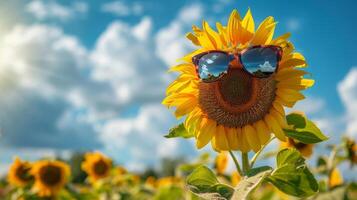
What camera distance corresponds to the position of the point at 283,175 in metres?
2.58

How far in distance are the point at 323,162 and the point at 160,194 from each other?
5.40 feet

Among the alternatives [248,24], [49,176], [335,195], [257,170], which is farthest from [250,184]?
[49,176]

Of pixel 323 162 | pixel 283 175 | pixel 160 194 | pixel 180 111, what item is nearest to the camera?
pixel 283 175

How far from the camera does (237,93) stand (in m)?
2.96

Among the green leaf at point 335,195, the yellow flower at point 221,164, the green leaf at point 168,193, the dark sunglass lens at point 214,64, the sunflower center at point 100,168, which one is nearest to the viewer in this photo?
the dark sunglass lens at point 214,64

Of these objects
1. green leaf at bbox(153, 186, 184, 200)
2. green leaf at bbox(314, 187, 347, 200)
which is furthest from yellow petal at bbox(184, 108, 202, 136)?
green leaf at bbox(153, 186, 184, 200)

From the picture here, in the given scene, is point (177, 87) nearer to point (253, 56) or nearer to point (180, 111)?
point (180, 111)

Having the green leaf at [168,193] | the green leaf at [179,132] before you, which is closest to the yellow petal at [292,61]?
the green leaf at [179,132]

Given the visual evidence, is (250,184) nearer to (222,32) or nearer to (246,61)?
(246,61)

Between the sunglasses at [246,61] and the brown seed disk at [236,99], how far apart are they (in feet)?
0.60

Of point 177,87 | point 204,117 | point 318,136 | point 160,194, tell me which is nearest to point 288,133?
point 318,136

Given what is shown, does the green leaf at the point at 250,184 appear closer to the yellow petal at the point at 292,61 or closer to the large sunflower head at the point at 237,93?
the large sunflower head at the point at 237,93

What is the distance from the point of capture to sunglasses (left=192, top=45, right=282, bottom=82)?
8.68ft

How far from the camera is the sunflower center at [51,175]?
721cm
